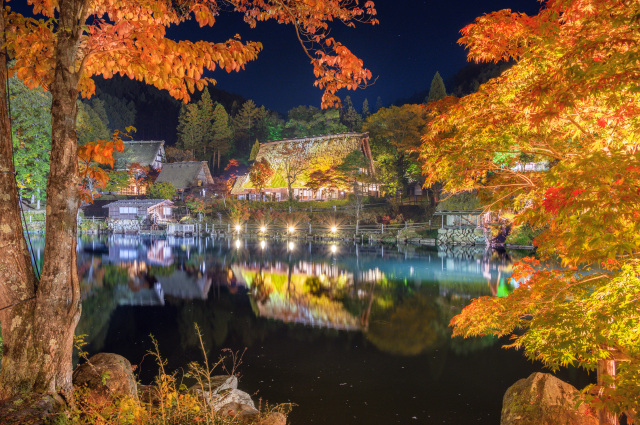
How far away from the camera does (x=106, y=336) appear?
7742 millimetres

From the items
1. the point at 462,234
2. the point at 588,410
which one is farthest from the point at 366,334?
the point at 462,234

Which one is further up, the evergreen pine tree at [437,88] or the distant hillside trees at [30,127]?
the evergreen pine tree at [437,88]

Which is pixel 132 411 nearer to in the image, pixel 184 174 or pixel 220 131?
pixel 184 174

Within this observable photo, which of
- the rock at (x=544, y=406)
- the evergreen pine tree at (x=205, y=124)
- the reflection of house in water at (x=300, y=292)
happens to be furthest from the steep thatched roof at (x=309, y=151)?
the rock at (x=544, y=406)

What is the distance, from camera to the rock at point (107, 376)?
3592 mm

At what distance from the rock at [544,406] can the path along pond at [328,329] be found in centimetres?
66

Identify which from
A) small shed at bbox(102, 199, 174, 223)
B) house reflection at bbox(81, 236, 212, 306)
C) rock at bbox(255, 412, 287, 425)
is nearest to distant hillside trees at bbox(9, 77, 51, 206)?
house reflection at bbox(81, 236, 212, 306)

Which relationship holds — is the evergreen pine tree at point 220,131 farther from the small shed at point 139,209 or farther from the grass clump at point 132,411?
the grass clump at point 132,411

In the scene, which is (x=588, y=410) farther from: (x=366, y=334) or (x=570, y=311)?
(x=366, y=334)

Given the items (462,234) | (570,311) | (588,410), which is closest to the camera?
(570,311)

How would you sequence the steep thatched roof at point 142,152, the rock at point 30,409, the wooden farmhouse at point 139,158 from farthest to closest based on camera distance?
the steep thatched roof at point 142,152 → the wooden farmhouse at point 139,158 → the rock at point 30,409

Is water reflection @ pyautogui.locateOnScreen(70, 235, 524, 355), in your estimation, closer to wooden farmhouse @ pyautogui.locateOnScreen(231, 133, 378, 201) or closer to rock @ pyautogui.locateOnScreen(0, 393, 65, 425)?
rock @ pyautogui.locateOnScreen(0, 393, 65, 425)

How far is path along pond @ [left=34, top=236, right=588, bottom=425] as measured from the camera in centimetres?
527

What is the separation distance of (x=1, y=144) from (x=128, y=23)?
1.50 meters
